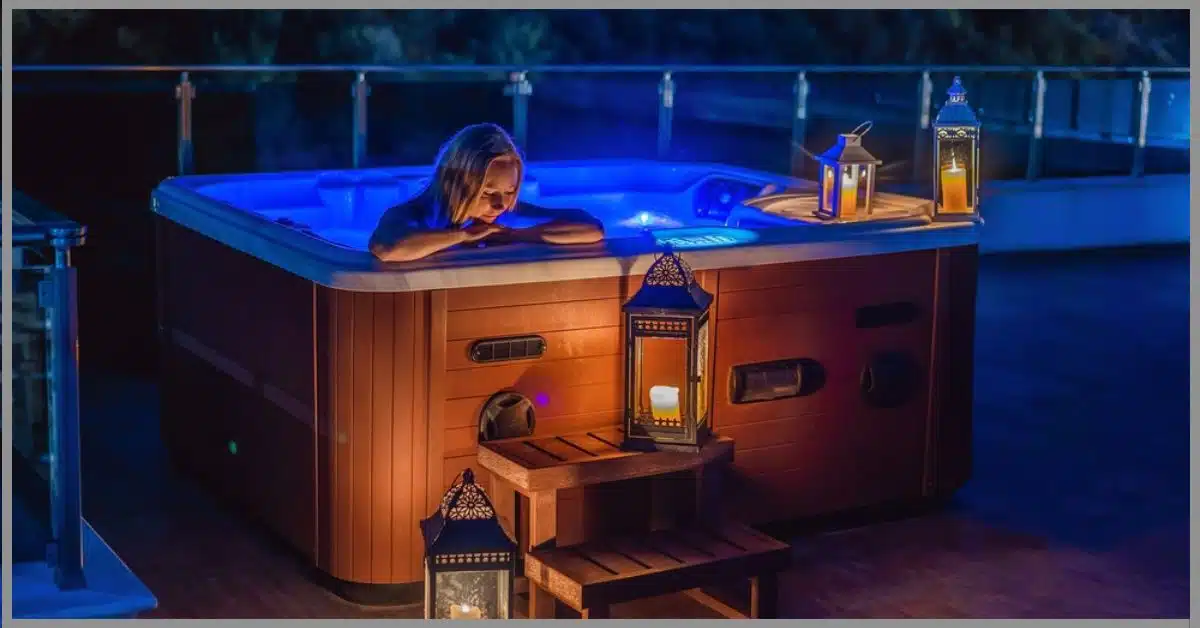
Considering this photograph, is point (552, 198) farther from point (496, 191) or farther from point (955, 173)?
point (496, 191)

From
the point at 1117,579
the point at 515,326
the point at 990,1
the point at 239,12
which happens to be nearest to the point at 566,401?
the point at 515,326

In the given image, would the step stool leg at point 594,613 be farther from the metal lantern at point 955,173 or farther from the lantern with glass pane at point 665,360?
the metal lantern at point 955,173

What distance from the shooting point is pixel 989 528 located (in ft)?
11.4

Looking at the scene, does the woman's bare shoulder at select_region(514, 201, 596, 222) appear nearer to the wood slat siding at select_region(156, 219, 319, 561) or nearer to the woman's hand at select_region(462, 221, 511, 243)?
the woman's hand at select_region(462, 221, 511, 243)

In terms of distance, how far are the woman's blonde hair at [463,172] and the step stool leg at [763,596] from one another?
84cm

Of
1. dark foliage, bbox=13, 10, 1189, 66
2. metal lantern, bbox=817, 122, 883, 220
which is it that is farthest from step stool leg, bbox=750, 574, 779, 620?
dark foliage, bbox=13, 10, 1189, 66

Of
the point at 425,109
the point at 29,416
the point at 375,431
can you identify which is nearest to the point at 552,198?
the point at 375,431

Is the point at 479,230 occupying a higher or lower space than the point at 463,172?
lower

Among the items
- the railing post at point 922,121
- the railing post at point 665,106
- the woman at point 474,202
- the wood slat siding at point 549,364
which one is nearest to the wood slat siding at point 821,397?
the wood slat siding at point 549,364

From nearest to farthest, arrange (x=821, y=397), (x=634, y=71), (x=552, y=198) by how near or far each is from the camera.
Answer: (x=821, y=397) → (x=552, y=198) → (x=634, y=71)

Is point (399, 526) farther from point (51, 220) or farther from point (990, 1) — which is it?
point (990, 1)

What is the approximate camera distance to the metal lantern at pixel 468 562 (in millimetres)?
2553

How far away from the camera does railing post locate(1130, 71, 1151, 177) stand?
307 inches

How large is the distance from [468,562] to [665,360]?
0.61 metres
